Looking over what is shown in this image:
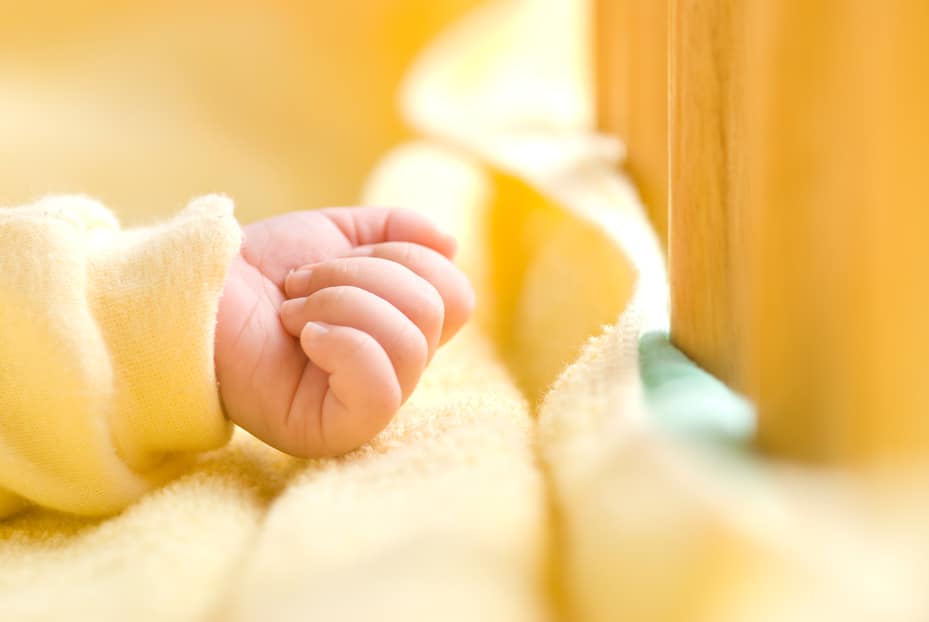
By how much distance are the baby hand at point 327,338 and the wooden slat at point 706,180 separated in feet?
0.50

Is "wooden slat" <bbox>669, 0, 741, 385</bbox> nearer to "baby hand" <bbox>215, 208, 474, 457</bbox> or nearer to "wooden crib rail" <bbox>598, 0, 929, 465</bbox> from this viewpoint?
"wooden crib rail" <bbox>598, 0, 929, 465</bbox>

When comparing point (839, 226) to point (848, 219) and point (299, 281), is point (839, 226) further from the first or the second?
point (299, 281)

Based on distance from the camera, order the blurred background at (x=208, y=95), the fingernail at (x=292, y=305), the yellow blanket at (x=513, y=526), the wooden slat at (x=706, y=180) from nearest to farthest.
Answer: the yellow blanket at (x=513, y=526) → the wooden slat at (x=706, y=180) → the fingernail at (x=292, y=305) → the blurred background at (x=208, y=95)

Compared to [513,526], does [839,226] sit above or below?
above

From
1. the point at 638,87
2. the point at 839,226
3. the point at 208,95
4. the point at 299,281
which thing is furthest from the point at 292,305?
the point at 208,95

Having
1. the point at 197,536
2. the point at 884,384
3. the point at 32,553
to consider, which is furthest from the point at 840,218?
the point at 32,553

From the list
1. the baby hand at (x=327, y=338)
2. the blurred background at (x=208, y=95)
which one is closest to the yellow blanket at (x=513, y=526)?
the baby hand at (x=327, y=338)

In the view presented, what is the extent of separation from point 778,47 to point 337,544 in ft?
0.88

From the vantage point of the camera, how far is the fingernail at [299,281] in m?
0.58

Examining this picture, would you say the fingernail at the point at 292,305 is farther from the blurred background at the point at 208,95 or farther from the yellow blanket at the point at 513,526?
the blurred background at the point at 208,95

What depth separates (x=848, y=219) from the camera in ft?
1.16

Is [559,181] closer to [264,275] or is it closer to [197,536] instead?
[264,275]

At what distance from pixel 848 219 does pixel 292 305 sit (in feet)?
1.03

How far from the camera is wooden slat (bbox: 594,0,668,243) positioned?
31.1 inches
